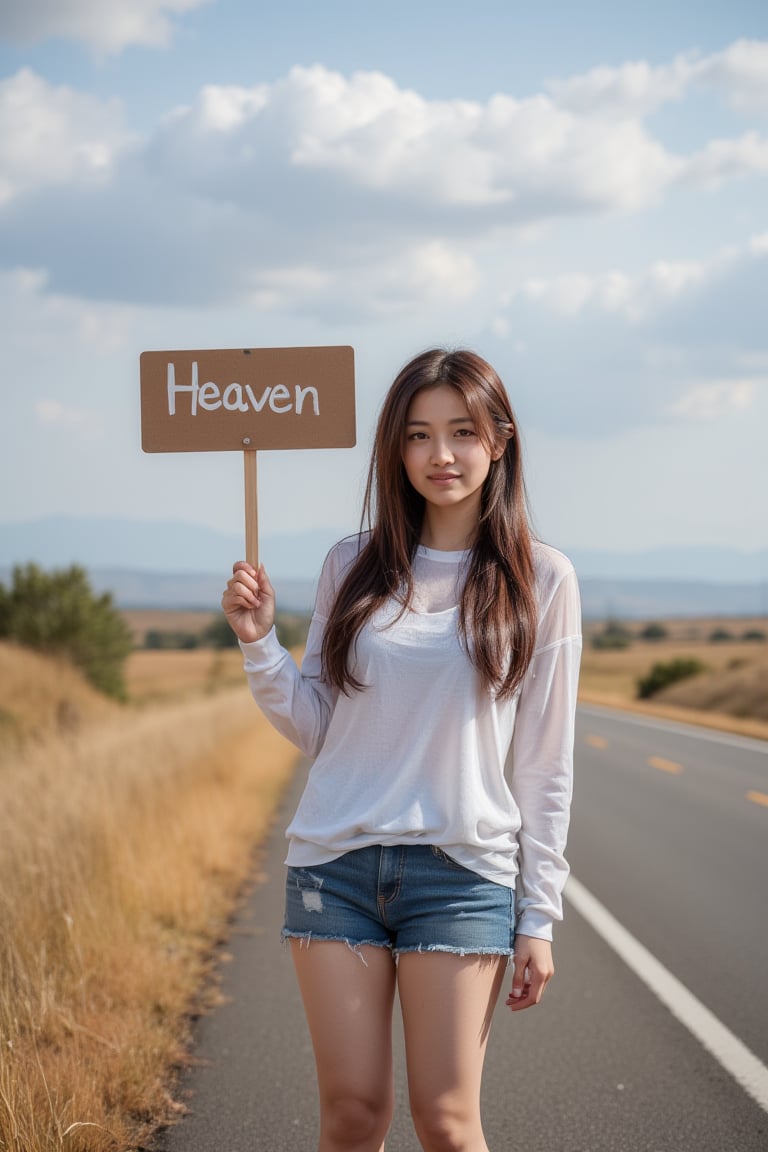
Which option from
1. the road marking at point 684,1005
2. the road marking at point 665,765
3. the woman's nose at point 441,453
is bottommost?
the road marking at point 665,765

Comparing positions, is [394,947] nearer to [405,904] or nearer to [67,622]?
[405,904]

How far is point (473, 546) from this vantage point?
2.99 metres

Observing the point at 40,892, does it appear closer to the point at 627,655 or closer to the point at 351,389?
Result: the point at 351,389

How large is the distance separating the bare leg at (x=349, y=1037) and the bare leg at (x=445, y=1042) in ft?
0.22

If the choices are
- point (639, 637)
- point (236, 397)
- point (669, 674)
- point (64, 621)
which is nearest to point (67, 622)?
point (64, 621)

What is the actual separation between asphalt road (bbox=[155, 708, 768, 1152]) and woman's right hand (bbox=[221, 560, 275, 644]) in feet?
6.33

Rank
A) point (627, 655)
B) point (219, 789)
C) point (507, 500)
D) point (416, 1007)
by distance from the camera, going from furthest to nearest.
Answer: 1. point (627, 655)
2. point (219, 789)
3. point (507, 500)
4. point (416, 1007)

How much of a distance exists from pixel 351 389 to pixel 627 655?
8726cm

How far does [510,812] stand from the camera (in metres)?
2.75

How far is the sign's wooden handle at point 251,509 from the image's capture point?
3279 millimetres

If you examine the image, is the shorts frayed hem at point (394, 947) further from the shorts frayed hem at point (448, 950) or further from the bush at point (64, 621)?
the bush at point (64, 621)

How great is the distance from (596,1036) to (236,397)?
3.28 metres

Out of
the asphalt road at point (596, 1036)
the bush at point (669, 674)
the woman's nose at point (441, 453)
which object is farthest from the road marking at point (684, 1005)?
the bush at point (669, 674)

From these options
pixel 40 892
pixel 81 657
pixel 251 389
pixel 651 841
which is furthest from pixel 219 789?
pixel 81 657
